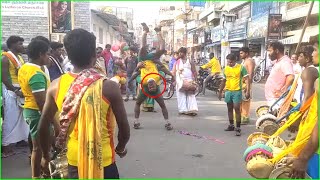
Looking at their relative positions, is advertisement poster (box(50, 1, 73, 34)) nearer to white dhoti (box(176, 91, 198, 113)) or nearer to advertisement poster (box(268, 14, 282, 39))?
white dhoti (box(176, 91, 198, 113))

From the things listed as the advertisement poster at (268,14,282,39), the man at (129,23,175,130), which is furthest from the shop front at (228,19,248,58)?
the man at (129,23,175,130)

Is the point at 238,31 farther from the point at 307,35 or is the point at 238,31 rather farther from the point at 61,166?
the point at 61,166

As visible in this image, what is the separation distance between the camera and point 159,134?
22.6 feet

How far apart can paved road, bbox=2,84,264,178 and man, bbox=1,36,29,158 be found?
0.28 m

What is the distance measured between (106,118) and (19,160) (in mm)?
3324

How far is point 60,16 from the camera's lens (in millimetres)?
10141

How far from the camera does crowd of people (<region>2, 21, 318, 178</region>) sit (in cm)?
229

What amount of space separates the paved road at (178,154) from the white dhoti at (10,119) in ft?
0.95

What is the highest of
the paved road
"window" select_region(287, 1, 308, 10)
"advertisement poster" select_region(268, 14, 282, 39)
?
"window" select_region(287, 1, 308, 10)

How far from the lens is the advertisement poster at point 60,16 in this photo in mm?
10086

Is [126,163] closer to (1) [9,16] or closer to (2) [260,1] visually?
(1) [9,16]

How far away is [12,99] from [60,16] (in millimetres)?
5325

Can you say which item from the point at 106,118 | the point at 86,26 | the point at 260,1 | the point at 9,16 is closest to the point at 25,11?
the point at 9,16

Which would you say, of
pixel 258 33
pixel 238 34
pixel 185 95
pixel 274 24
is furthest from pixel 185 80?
pixel 238 34
